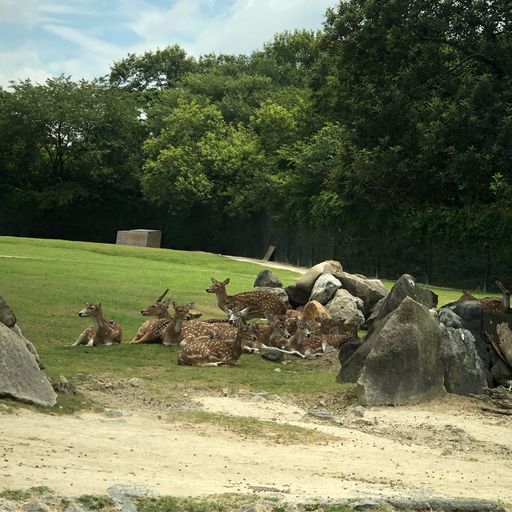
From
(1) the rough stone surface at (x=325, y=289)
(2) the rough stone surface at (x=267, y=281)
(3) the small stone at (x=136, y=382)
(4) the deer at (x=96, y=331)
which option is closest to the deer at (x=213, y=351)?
(4) the deer at (x=96, y=331)

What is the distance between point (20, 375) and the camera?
10102 millimetres

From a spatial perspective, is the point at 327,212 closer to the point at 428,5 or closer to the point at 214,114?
the point at 214,114

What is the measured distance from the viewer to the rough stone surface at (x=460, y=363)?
1344 centimetres

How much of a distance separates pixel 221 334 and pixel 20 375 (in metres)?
6.86

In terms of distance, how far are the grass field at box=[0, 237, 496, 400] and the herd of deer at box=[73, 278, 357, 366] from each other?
34cm

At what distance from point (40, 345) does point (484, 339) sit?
22.7ft

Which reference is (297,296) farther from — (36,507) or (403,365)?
(36,507)

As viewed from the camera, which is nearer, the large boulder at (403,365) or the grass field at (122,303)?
the large boulder at (403,365)

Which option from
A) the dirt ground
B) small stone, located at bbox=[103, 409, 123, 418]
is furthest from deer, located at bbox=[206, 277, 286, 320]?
small stone, located at bbox=[103, 409, 123, 418]

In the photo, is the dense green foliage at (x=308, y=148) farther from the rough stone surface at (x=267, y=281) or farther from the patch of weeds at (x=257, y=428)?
the patch of weeds at (x=257, y=428)

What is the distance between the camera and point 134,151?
6003 centimetres

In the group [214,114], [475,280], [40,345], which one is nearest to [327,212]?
[475,280]

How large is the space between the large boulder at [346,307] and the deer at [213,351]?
17.6ft

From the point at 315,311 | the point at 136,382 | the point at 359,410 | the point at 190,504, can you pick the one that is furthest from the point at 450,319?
the point at 190,504
